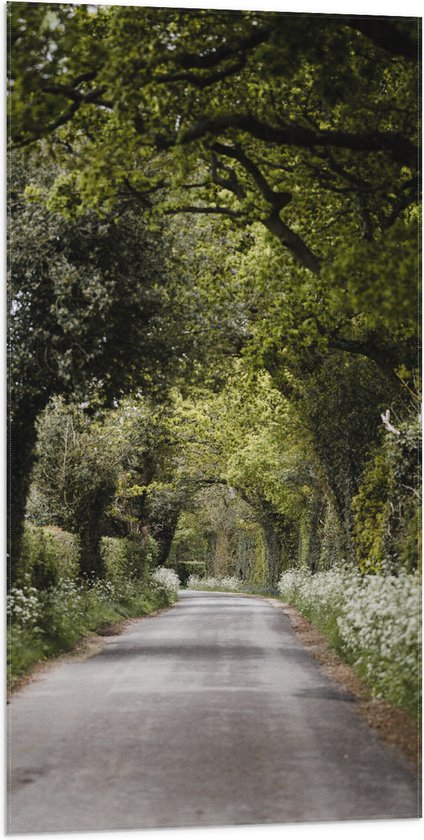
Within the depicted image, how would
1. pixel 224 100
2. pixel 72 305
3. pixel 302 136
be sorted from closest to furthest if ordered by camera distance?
pixel 224 100, pixel 302 136, pixel 72 305

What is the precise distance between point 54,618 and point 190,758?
4327 millimetres

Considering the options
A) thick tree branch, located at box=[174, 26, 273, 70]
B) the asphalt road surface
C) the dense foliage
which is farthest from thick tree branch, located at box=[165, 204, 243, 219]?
the asphalt road surface

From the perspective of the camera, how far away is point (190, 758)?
282 inches

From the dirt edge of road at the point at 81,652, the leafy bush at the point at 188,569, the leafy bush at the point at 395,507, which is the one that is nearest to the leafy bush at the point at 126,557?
the dirt edge of road at the point at 81,652

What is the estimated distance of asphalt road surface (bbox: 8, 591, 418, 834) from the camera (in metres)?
6.71

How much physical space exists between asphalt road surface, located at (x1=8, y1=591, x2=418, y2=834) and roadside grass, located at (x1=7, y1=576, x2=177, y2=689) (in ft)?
1.15

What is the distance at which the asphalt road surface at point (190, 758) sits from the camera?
6.71 meters

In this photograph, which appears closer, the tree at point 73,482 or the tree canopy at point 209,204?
the tree canopy at point 209,204

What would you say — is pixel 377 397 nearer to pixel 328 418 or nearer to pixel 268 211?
pixel 328 418

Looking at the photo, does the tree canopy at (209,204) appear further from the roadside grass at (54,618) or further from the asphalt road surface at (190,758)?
the asphalt road surface at (190,758)

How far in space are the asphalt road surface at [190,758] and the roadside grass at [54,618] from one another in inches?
13.8

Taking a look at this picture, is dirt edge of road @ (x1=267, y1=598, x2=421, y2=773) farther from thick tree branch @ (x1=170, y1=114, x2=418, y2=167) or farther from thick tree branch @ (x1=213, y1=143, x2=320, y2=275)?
thick tree branch @ (x1=170, y1=114, x2=418, y2=167)

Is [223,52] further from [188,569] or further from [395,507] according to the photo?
[188,569]

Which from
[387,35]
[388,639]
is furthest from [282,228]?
[388,639]
